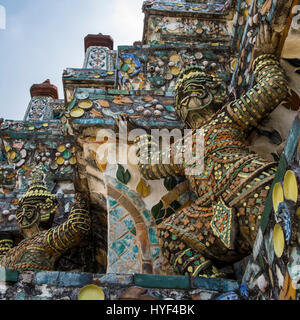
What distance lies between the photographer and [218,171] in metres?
3.31

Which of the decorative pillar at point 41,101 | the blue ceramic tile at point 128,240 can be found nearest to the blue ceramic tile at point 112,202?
the blue ceramic tile at point 128,240

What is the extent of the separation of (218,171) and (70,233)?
1724 mm

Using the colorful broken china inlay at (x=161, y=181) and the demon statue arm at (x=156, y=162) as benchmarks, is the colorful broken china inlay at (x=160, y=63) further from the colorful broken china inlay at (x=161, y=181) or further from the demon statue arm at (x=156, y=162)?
the demon statue arm at (x=156, y=162)

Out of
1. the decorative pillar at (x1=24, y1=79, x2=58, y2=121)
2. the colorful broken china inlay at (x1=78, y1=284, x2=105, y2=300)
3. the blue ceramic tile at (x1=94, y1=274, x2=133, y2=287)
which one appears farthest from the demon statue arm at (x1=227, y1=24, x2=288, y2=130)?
the decorative pillar at (x1=24, y1=79, x2=58, y2=121)

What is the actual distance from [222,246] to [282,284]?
989mm

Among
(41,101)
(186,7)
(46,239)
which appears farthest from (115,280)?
(41,101)

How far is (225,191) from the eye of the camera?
3160 millimetres

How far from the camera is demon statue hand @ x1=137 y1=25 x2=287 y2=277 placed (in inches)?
119

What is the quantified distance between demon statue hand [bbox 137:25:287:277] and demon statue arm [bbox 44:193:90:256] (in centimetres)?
95

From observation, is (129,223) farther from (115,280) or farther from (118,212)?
(115,280)

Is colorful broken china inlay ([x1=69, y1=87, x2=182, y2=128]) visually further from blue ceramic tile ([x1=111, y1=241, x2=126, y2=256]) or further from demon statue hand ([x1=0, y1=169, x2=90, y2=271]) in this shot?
blue ceramic tile ([x1=111, y1=241, x2=126, y2=256])

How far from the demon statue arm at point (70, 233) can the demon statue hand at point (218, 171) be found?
95 centimetres

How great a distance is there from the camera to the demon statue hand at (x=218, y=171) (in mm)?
3025
